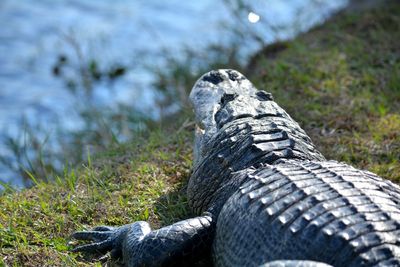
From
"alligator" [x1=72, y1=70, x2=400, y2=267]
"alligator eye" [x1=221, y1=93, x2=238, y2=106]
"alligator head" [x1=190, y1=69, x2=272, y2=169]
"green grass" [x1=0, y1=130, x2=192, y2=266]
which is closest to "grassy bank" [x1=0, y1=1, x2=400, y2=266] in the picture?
"green grass" [x1=0, y1=130, x2=192, y2=266]

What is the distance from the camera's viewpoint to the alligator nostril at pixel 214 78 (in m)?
4.33

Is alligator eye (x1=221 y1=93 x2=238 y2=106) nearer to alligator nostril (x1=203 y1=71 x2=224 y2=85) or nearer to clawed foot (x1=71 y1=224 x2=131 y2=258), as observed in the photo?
alligator nostril (x1=203 y1=71 x2=224 y2=85)

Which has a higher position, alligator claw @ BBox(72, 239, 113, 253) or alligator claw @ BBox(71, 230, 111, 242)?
alligator claw @ BBox(71, 230, 111, 242)

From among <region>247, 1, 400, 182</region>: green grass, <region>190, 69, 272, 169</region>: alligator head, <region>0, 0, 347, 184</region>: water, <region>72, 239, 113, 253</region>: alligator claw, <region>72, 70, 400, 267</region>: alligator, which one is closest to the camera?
<region>72, 70, 400, 267</region>: alligator

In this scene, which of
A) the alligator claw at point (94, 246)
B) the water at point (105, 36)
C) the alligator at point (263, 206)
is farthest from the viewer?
the water at point (105, 36)

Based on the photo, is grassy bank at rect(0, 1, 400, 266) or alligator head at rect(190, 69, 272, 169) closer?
grassy bank at rect(0, 1, 400, 266)

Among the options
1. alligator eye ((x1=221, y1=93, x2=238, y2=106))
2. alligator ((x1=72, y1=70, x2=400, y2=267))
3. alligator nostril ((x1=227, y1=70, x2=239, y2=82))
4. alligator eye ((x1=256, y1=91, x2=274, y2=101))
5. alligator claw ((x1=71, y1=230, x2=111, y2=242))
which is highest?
alligator nostril ((x1=227, y1=70, x2=239, y2=82))

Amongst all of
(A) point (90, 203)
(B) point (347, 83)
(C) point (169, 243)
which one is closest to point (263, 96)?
(A) point (90, 203)

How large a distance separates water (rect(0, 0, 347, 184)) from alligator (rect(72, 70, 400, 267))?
8.25ft

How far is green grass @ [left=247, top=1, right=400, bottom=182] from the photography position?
4.54m

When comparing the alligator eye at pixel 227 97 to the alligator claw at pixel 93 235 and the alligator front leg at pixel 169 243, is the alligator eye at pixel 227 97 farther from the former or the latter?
the alligator claw at pixel 93 235

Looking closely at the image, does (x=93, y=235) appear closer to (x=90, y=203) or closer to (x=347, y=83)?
(x=90, y=203)

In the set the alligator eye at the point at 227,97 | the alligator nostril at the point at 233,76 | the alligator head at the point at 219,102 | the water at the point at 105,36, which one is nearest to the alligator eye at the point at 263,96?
the alligator head at the point at 219,102

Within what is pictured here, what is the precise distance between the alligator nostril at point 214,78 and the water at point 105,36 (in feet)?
7.01
